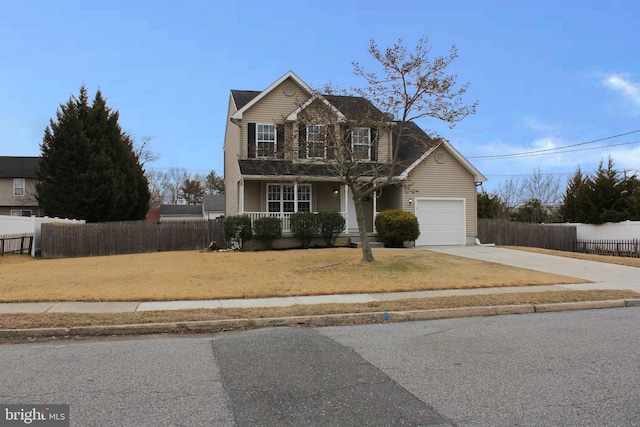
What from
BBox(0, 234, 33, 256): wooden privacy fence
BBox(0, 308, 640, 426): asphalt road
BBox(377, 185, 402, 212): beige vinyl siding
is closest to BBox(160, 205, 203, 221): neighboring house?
BBox(0, 234, 33, 256): wooden privacy fence

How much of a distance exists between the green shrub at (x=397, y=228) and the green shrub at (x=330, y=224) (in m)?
1.93

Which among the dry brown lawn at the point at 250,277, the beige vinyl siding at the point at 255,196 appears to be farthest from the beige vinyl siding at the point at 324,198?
the dry brown lawn at the point at 250,277

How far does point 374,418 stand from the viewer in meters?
3.95

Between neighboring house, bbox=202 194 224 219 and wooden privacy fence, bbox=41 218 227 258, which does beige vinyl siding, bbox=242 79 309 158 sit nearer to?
wooden privacy fence, bbox=41 218 227 258

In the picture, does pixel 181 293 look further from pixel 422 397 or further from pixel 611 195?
pixel 611 195

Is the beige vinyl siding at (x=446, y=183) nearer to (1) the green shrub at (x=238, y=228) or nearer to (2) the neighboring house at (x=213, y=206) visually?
(1) the green shrub at (x=238, y=228)

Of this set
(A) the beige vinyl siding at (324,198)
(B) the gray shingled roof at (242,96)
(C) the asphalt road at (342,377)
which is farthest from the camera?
(B) the gray shingled roof at (242,96)

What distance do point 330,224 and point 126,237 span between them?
32.9 ft

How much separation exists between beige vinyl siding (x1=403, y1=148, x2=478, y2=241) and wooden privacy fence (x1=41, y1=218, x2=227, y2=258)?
9.91 m

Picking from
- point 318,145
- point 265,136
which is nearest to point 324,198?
point 265,136

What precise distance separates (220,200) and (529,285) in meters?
49.3

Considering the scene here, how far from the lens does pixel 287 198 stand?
2245 cm

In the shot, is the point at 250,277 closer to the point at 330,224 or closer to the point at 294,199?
the point at 330,224

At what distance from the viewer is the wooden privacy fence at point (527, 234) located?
991 inches
